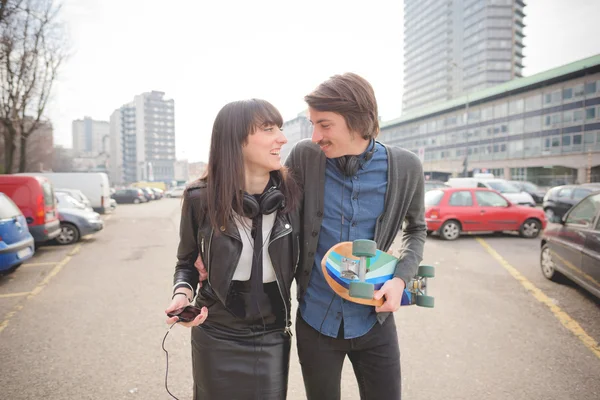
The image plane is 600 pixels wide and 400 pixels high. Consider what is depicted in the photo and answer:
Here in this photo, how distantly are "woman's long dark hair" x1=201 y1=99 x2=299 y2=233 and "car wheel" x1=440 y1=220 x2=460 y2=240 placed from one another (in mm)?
9343

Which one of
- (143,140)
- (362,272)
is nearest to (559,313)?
(362,272)

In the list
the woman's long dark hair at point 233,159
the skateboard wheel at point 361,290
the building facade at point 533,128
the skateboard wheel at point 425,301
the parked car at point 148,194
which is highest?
the building facade at point 533,128

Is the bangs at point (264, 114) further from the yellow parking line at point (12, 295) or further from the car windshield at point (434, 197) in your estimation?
the car windshield at point (434, 197)

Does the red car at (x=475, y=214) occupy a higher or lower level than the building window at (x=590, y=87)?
lower

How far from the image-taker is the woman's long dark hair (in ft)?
5.31

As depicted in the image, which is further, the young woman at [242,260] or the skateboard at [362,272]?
the young woman at [242,260]

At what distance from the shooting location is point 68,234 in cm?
1040

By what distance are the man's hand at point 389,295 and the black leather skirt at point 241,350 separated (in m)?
0.46

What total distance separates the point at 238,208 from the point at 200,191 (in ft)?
0.71

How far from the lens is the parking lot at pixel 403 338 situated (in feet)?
9.46

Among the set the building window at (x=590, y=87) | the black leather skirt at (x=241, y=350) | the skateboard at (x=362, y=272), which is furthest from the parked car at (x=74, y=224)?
the building window at (x=590, y=87)

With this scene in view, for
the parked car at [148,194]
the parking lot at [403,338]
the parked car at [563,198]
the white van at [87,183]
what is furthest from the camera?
the parked car at [148,194]

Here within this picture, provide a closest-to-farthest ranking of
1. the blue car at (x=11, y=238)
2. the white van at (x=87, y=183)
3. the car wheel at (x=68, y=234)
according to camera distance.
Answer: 1. the blue car at (x=11, y=238)
2. the car wheel at (x=68, y=234)
3. the white van at (x=87, y=183)

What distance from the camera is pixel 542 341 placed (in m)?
3.69
